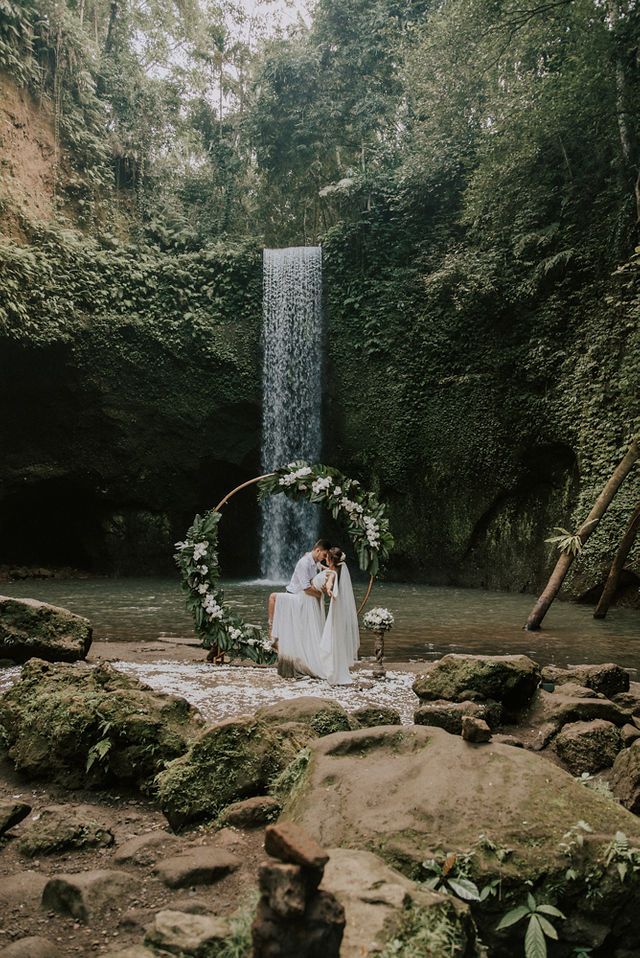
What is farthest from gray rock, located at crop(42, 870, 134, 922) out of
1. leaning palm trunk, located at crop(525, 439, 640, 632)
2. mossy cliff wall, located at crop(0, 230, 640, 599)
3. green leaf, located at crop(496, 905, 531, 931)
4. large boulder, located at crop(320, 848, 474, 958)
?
mossy cliff wall, located at crop(0, 230, 640, 599)

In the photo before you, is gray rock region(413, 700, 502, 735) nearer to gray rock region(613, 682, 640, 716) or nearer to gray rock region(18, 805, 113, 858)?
gray rock region(613, 682, 640, 716)

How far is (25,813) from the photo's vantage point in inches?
139

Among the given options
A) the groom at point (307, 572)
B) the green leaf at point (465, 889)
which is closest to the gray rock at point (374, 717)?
the green leaf at point (465, 889)

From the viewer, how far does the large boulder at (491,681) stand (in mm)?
5445

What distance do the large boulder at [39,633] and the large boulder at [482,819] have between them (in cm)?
469

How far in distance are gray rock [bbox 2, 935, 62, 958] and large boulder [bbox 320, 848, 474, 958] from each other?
95cm

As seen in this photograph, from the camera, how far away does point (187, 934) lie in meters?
2.01

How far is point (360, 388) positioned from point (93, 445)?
812 cm

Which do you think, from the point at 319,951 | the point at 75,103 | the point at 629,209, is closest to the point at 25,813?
the point at 319,951

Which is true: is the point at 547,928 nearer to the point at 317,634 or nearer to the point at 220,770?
the point at 220,770

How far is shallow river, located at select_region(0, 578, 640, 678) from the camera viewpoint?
28.3ft

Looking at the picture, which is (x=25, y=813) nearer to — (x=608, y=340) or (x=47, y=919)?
(x=47, y=919)

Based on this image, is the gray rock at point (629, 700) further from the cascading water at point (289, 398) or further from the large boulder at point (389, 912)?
the cascading water at point (289, 398)

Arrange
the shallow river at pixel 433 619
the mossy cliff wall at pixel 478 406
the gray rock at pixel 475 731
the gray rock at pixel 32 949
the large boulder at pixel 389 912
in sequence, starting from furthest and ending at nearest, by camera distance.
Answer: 1. the mossy cliff wall at pixel 478 406
2. the shallow river at pixel 433 619
3. the gray rock at pixel 475 731
4. the gray rock at pixel 32 949
5. the large boulder at pixel 389 912
